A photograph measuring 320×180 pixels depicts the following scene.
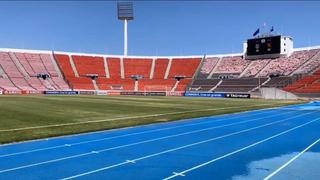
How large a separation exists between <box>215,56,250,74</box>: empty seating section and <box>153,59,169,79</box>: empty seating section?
17.1 meters

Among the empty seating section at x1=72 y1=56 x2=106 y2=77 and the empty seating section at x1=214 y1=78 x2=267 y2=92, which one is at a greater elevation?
the empty seating section at x1=72 y1=56 x2=106 y2=77

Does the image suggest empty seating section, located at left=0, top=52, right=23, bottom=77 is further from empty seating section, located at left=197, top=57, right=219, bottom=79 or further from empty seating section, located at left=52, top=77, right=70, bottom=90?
empty seating section, located at left=197, top=57, right=219, bottom=79

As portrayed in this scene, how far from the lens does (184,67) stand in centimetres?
11012

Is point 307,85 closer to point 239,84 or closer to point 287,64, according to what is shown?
point 287,64

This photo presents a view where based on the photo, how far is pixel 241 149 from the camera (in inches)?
519

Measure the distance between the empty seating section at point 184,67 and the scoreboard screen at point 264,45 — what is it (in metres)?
21.0

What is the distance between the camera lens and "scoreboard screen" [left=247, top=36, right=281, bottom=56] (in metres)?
86.3

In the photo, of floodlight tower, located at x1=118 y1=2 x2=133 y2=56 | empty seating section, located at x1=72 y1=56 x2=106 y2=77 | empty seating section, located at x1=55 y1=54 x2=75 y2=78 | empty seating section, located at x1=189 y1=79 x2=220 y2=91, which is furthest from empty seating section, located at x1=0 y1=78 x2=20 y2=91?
empty seating section, located at x1=189 y1=79 x2=220 y2=91

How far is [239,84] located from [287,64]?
507 inches

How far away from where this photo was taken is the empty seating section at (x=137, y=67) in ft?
358

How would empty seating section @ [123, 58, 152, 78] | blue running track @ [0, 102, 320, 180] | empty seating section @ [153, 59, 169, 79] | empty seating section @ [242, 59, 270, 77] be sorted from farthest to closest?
empty seating section @ [123, 58, 152, 78] < empty seating section @ [153, 59, 169, 79] < empty seating section @ [242, 59, 270, 77] < blue running track @ [0, 102, 320, 180]

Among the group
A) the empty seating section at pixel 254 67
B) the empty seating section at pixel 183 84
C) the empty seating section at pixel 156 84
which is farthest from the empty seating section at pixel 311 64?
the empty seating section at pixel 156 84

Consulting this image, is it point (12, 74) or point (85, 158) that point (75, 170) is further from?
point (12, 74)

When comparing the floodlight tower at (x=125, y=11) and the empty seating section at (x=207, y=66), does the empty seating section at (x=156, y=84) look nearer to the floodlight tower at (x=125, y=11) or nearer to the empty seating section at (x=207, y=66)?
the empty seating section at (x=207, y=66)
